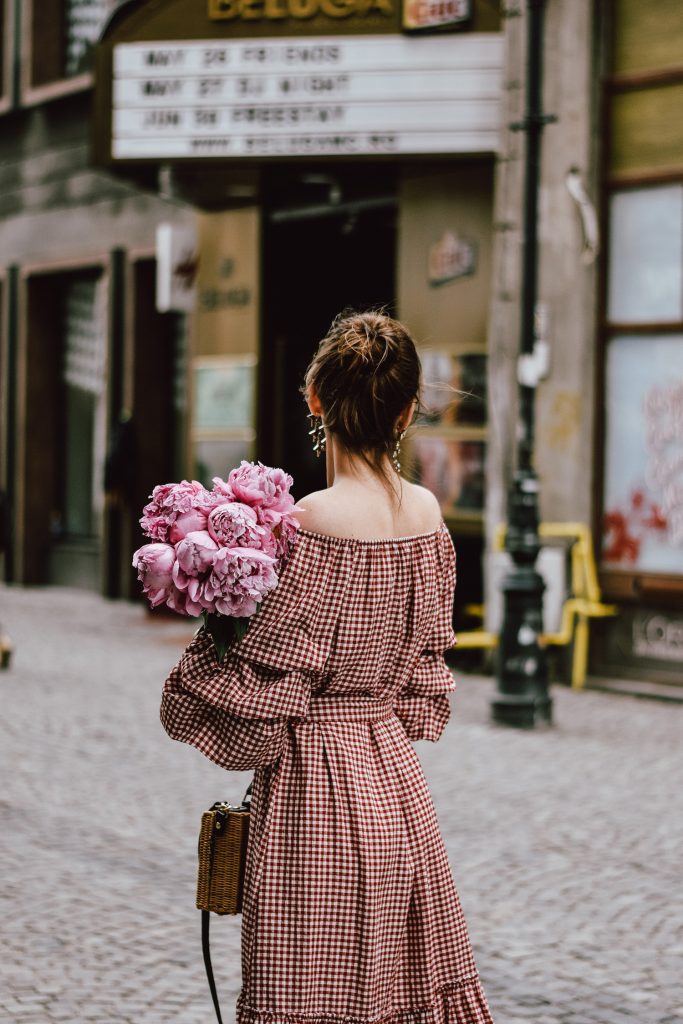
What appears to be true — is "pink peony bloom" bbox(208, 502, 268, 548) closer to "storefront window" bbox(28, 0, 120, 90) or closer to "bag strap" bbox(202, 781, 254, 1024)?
"bag strap" bbox(202, 781, 254, 1024)

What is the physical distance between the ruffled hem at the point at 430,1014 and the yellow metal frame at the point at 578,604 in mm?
7866

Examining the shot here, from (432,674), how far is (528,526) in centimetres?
643

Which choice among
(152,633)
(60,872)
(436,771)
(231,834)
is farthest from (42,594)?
(231,834)

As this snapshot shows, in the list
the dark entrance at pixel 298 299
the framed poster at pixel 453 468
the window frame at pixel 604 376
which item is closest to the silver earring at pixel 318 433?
the window frame at pixel 604 376

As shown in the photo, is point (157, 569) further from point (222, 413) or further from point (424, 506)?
point (222, 413)

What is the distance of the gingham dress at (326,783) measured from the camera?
10.1ft

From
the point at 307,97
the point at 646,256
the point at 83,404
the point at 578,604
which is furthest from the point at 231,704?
the point at 83,404

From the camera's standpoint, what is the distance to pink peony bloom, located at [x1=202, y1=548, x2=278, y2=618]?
117 inches

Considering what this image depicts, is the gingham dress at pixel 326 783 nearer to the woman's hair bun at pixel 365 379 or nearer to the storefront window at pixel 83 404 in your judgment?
the woman's hair bun at pixel 365 379

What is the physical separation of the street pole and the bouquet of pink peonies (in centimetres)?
654

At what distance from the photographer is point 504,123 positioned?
1169 cm

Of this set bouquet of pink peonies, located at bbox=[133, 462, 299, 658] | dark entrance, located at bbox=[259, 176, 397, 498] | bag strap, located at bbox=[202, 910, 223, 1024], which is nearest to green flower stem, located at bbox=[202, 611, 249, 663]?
bouquet of pink peonies, located at bbox=[133, 462, 299, 658]

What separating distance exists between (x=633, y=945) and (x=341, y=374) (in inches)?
113

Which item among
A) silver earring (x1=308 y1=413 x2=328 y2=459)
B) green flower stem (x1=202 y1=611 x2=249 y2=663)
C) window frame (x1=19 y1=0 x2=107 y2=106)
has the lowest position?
green flower stem (x1=202 y1=611 x2=249 y2=663)
